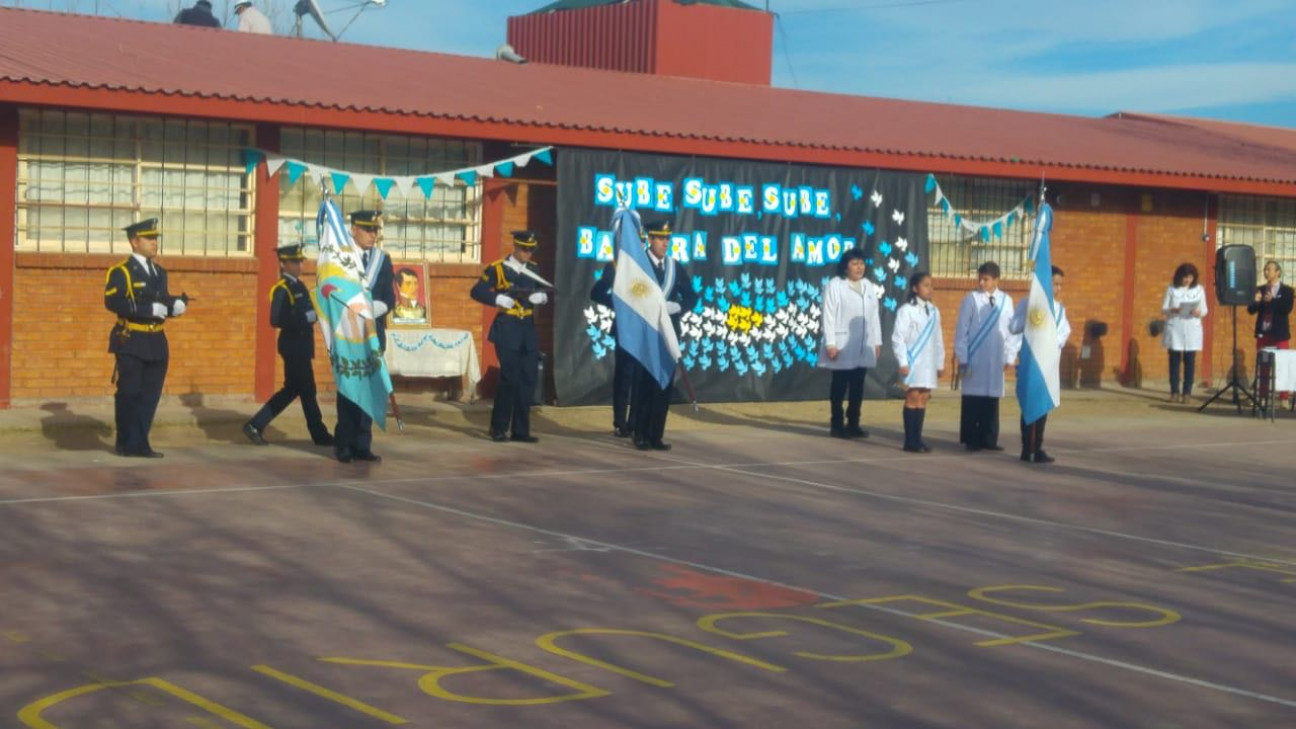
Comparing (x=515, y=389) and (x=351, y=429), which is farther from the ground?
(x=515, y=389)

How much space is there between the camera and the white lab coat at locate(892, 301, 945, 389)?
1581cm

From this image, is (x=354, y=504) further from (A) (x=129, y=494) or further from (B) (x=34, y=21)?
(B) (x=34, y=21)

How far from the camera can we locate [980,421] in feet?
53.3

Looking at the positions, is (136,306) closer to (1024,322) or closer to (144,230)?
(144,230)

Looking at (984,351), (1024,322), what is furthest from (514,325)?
(1024,322)

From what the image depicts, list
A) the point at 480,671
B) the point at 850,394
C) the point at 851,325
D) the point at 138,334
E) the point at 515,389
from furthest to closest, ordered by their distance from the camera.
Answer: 1. the point at 850,394
2. the point at 851,325
3. the point at 515,389
4. the point at 138,334
5. the point at 480,671

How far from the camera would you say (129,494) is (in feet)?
39.0

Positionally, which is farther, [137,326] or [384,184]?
[384,184]

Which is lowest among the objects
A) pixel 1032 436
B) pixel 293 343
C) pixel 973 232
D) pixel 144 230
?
pixel 1032 436

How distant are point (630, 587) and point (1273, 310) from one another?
14.5 meters

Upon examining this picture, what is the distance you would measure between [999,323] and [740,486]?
3923 mm

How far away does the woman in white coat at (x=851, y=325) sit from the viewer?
1650 centimetres

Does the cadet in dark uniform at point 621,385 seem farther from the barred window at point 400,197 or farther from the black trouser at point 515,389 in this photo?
the barred window at point 400,197

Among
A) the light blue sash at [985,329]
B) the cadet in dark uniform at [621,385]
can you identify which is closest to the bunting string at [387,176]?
the cadet in dark uniform at [621,385]
